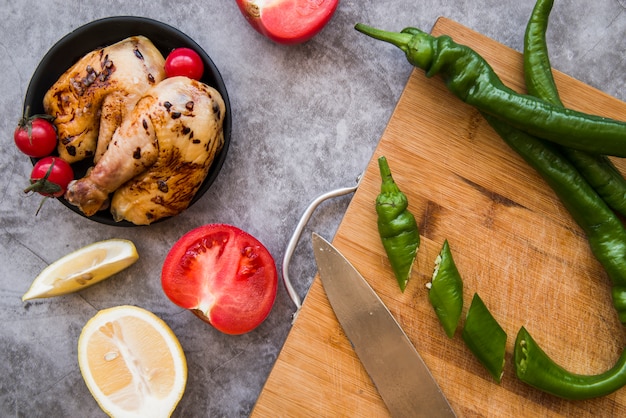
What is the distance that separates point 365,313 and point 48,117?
1.22m

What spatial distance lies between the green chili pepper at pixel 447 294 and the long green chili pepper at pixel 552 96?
523mm

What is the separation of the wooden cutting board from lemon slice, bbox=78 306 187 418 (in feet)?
1.07

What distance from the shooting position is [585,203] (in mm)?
1707

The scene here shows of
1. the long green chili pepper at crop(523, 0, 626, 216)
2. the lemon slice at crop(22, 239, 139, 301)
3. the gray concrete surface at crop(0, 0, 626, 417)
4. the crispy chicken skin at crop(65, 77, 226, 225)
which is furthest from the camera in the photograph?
the gray concrete surface at crop(0, 0, 626, 417)

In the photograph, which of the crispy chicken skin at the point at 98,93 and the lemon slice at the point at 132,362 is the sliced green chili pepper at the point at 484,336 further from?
the crispy chicken skin at the point at 98,93

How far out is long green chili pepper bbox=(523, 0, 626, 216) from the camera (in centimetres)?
172

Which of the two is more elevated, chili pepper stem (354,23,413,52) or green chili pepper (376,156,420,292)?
chili pepper stem (354,23,413,52)

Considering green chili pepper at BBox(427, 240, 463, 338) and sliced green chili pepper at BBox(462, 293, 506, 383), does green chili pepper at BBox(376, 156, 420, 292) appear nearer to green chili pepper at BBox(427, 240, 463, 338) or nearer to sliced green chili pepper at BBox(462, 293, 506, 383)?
green chili pepper at BBox(427, 240, 463, 338)

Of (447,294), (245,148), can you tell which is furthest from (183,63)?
(447,294)

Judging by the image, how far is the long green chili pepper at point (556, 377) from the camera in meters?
1.67

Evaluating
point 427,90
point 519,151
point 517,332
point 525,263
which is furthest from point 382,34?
point 517,332

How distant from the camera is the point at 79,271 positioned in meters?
1.90

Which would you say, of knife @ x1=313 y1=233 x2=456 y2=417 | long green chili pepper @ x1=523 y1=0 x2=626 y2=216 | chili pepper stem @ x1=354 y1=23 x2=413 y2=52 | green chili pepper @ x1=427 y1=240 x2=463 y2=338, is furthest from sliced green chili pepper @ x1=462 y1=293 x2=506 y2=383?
chili pepper stem @ x1=354 y1=23 x2=413 y2=52

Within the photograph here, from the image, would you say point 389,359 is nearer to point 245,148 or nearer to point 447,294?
point 447,294
